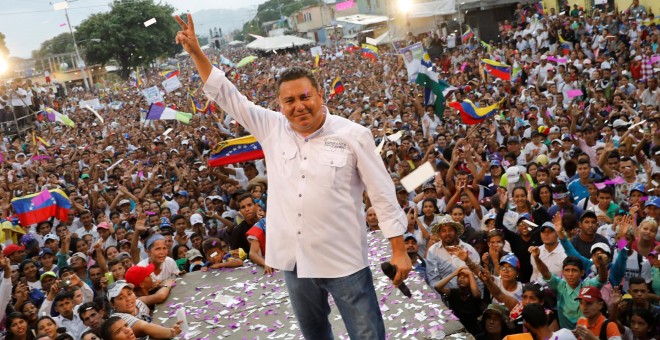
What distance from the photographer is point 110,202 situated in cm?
1020

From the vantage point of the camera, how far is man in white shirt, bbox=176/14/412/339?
276cm

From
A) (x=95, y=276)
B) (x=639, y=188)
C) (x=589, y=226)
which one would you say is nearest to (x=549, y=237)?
(x=589, y=226)

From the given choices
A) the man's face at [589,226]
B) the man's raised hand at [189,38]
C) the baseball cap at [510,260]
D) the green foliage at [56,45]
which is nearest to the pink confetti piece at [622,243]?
the man's face at [589,226]

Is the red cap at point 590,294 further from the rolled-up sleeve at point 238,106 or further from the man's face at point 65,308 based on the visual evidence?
the man's face at point 65,308

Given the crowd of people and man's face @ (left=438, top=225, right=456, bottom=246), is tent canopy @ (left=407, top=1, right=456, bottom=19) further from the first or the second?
man's face @ (left=438, top=225, right=456, bottom=246)

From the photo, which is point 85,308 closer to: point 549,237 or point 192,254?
point 192,254

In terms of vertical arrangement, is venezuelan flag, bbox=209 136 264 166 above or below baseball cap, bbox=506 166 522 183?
above

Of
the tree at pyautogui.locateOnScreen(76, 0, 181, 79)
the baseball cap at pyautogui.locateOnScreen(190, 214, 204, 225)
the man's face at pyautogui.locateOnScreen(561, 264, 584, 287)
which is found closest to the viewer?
the man's face at pyautogui.locateOnScreen(561, 264, 584, 287)

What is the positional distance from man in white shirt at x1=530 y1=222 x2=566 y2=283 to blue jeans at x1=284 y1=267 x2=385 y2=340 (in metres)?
3.19

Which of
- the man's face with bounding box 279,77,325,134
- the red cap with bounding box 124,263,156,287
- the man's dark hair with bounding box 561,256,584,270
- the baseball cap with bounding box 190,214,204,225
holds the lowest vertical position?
the man's dark hair with bounding box 561,256,584,270

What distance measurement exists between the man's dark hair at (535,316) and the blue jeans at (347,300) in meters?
2.16

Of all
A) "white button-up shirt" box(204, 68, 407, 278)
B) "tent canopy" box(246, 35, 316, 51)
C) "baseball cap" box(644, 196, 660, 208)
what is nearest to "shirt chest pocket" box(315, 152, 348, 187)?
"white button-up shirt" box(204, 68, 407, 278)

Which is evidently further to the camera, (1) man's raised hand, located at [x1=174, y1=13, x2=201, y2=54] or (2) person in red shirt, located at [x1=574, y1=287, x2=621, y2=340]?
(2) person in red shirt, located at [x1=574, y1=287, x2=621, y2=340]

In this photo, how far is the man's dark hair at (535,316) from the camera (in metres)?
4.68
